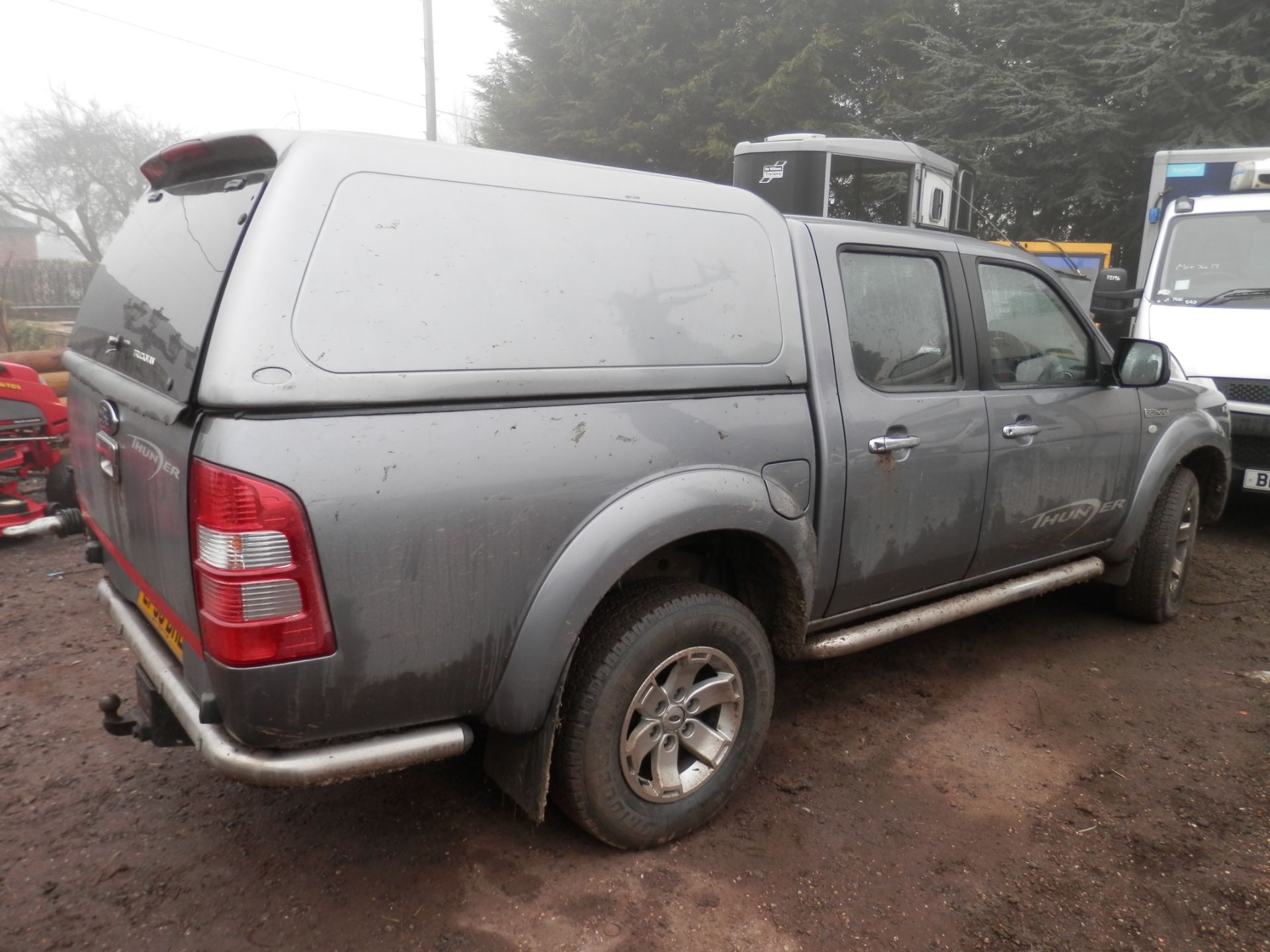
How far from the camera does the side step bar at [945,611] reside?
3.21 m

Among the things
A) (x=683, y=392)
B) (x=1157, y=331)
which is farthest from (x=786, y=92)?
(x=683, y=392)

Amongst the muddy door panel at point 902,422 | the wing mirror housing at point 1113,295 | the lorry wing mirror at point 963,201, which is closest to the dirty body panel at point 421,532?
the muddy door panel at point 902,422

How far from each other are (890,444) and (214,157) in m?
2.23

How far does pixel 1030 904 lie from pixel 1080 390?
7.24 ft

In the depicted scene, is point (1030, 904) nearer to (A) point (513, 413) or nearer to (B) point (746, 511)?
(B) point (746, 511)

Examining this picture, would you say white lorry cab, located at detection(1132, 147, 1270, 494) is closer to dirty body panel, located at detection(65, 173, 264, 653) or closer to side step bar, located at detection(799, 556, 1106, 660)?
side step bar, located at detection(799, 556, 1106, 660)

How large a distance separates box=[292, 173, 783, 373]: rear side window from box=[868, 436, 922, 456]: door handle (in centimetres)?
51

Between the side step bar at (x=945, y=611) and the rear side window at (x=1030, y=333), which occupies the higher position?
the rear side window at (x=1030, y=333)

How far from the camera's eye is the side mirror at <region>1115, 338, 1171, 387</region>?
13.2ft

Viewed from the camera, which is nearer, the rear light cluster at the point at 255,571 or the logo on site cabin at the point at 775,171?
the rear light cluster at the point at 255,571

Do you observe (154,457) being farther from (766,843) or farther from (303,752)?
(766,843)

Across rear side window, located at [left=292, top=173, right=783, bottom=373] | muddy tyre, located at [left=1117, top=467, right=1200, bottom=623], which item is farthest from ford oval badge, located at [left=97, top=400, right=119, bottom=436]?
muddy tyre, located at [left=1117, top=467, right=1200, bottom=623]

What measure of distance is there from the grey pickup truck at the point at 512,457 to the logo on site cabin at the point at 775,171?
18.6 ft

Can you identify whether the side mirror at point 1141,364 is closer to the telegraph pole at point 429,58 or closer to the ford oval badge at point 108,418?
the ford oval badge at point 108,418
